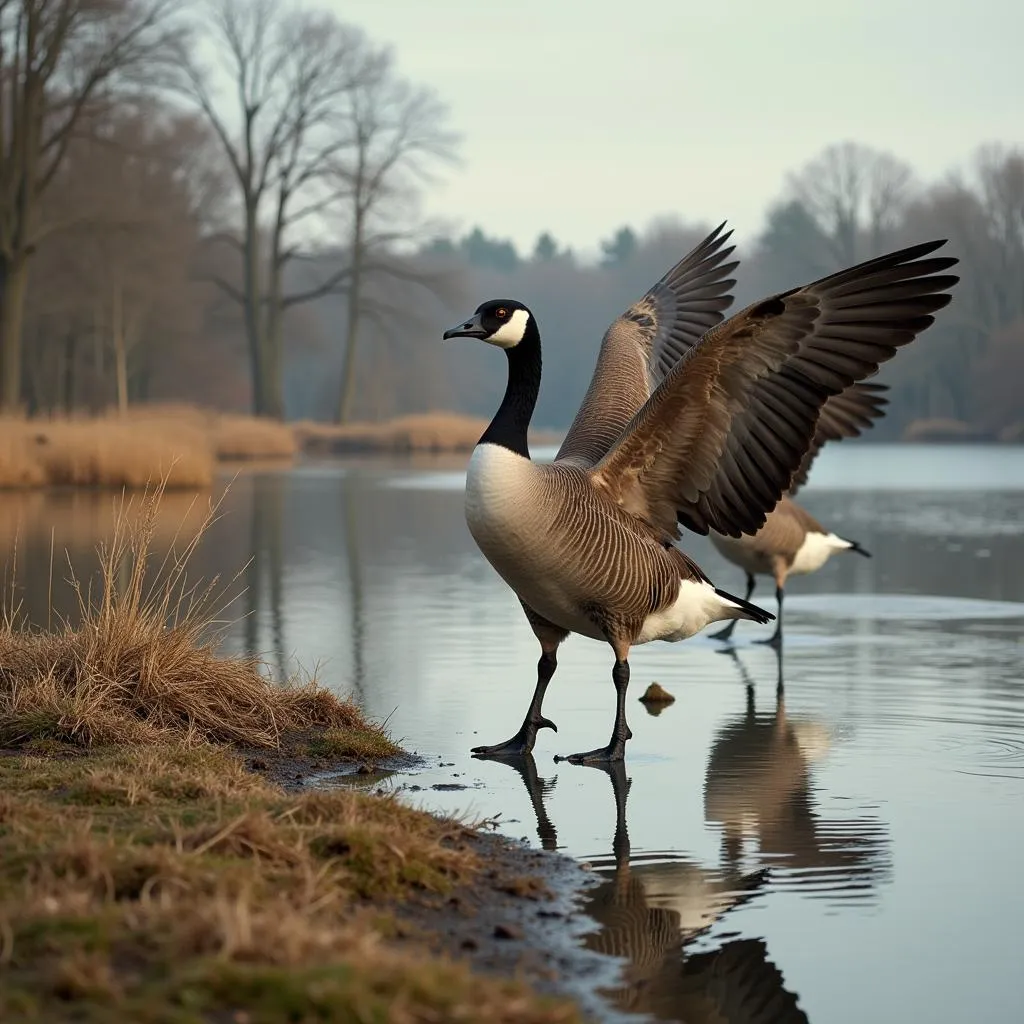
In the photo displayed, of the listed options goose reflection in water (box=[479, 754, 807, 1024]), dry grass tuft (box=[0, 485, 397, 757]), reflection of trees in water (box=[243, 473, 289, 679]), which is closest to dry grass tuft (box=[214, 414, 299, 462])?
reflection of trees in water (box=[243, 473, 289, 679])

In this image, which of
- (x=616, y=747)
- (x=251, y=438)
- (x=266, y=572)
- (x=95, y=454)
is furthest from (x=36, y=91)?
(x=616, y=747)

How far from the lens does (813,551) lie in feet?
44.2

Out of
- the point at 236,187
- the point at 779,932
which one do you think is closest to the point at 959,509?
the point at 779,932

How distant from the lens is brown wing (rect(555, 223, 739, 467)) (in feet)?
30.9

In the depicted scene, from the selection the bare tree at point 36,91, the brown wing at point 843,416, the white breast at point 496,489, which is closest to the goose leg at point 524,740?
the white breast at point 496,489

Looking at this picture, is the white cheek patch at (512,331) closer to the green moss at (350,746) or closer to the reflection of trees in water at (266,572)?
the green moss at (350,746)

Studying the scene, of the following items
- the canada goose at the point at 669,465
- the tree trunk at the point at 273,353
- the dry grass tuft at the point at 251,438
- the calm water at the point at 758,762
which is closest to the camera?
the calm water at the point at 758,762

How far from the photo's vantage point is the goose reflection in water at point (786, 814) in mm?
5887

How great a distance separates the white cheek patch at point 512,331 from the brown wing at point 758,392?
0.77 m

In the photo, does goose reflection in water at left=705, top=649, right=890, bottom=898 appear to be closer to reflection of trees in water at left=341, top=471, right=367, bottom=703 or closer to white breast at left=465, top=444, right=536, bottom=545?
white breast at left=465, top=444, right=536, bottom=545

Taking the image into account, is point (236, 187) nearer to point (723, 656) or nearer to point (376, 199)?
point (376, 199)

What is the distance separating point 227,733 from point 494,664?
12.4 ft

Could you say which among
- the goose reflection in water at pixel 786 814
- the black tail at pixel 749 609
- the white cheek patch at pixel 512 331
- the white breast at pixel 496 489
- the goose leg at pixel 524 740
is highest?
the white cheek patch at pixel 512 331

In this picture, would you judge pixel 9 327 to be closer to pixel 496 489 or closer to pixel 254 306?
pixel 254 306
